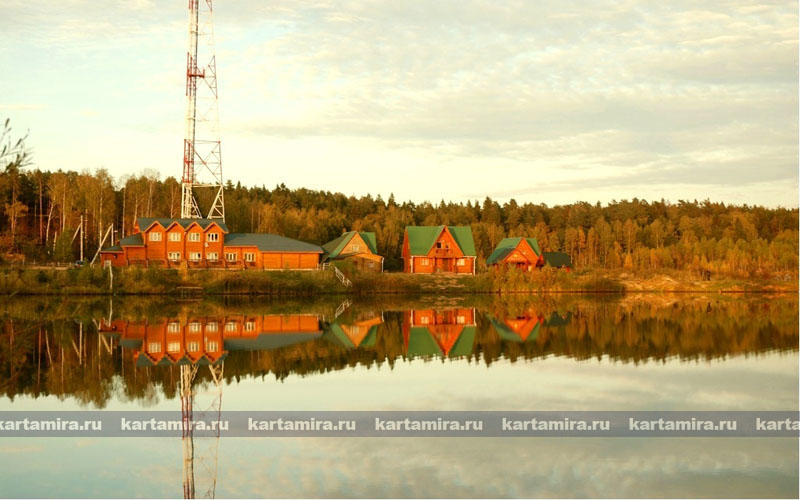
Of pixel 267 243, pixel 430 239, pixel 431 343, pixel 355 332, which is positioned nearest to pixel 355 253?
pixel 430 239

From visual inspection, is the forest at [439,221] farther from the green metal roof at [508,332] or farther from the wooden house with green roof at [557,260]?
the green metal roof at [508,332]

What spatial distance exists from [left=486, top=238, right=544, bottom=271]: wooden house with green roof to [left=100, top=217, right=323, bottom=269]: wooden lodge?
2082 cm

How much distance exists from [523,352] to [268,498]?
13.2 meters

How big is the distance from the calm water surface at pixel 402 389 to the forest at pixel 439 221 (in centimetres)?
2551

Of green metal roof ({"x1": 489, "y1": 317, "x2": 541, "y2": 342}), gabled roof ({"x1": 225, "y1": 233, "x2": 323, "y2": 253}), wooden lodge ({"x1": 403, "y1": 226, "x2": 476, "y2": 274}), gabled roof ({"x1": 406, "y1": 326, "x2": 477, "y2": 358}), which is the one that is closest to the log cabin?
green metal roof ({"x1": 489, "y1": 317, "x2": 541, "y2": 342})

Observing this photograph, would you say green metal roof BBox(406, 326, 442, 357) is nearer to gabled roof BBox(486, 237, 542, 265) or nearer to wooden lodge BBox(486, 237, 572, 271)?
wooden lodge BBox(486, 237, 572, 271)

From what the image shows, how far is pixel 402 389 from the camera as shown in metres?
15.6

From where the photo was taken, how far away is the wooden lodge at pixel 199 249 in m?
50.6

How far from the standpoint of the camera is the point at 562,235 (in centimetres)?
9956

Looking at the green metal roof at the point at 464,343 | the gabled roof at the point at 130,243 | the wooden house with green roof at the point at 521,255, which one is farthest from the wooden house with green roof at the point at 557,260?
the green metal roof at the point at 464,343

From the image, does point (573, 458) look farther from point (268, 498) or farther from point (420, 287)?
point (420, 287)

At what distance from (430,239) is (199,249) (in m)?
20.8

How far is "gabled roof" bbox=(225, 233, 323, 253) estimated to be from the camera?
173ft

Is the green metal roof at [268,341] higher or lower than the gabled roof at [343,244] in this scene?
lower
